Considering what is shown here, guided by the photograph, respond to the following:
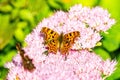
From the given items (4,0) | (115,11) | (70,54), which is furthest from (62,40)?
(4,0)

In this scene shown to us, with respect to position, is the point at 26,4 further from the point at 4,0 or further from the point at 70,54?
the point at 70,54

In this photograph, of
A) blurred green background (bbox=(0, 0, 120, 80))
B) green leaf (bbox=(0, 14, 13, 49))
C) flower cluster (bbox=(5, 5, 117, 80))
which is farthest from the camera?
green leaf (bbox=(0, 14, 13, 49))

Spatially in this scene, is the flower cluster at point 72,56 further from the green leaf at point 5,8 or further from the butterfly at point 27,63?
the green leaf at point 5,8

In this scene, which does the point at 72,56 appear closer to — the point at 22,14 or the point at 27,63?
the point at 27,63

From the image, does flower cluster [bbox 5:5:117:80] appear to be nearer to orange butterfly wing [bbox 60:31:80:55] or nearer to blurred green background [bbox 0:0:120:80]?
orange butterfly wing [bbox 60:31:80:55]

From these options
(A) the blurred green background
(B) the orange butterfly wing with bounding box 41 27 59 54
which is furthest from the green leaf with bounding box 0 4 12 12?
(B) the orange butterfly wing with bounding box 41 27 59 54

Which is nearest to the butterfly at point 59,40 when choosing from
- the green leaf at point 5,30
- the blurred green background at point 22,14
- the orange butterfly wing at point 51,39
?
the orange butterfly wing at point 51,39
